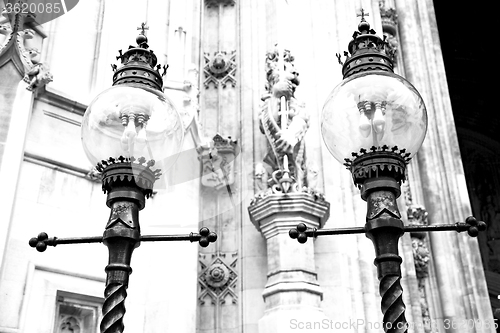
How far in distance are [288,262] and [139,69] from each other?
3.05 metres

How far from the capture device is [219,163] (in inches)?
278

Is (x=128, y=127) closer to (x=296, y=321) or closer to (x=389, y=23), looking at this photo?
(x=296, y=321)

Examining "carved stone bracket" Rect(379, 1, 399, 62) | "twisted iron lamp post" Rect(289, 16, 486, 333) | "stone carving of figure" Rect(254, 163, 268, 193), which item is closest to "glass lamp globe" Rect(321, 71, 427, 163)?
"twisted iron lamp post" Rect(289, 16, 486, 333)

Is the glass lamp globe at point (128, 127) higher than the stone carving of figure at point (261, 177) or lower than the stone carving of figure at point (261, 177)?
lower

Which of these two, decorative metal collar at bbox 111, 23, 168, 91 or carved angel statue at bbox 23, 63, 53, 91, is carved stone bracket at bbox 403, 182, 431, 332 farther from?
decorative metal collar at bbox 111, 23, 168, 91

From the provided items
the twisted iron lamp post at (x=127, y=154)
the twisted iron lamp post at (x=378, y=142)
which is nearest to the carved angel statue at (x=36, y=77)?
the twisted iron lamp post at (x=127, y=154)

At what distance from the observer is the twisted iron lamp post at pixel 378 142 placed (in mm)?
3053

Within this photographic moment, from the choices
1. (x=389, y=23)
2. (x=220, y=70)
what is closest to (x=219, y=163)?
(x=220, y=70)

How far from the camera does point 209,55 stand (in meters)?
7.98

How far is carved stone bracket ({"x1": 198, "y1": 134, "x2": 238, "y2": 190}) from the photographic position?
6.96 m

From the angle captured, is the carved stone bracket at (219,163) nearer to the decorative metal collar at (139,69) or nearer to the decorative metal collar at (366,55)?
the decorative metal collar at (139,69)

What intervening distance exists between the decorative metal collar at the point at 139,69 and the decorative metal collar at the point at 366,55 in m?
1.15

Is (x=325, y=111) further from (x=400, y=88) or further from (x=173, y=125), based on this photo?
(x=173, y=125)

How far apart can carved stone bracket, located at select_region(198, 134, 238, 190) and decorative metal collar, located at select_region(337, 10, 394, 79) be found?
3.26 m
